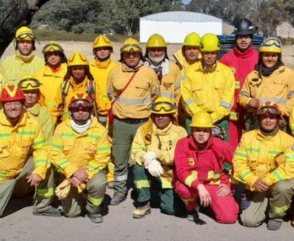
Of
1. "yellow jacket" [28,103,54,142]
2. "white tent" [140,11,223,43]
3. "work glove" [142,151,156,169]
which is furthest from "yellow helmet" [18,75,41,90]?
"white tent" [140,11,223,43]

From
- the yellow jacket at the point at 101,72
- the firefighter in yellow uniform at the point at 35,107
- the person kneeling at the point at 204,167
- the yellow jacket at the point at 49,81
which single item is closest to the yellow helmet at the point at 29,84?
the firefighter in yellow uniform at the point at 35,107

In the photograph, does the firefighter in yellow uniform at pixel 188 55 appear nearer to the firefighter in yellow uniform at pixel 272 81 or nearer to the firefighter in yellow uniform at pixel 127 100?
the firefighter in yellow uniform at pixel 127 100

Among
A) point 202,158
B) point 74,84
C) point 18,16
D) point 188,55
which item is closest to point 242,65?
point 188,55

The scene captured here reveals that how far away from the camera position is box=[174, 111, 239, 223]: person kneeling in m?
5.49

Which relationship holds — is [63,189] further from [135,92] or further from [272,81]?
[272,81]

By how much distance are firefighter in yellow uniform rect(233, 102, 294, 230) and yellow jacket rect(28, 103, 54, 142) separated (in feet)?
7.64

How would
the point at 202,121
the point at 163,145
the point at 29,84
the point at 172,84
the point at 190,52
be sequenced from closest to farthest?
1. the point at 202,121
2. the point at 163,145
3. the point at 29,84
4. the point at 172,84
5. the point at 190,52

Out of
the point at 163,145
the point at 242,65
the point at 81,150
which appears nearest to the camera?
the point at 81,150

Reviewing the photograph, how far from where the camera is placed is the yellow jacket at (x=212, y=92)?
620cm

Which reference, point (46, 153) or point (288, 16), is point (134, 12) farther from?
point (46, 153)

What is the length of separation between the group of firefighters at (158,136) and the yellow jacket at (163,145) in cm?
1

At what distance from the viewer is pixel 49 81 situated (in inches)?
268

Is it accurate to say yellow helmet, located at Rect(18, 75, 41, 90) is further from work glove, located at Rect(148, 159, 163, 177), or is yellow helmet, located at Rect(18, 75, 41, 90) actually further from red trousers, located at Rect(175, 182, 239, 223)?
red trousers, located at Rect(175, 182, 239, 223)

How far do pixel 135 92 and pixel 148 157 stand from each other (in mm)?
1015
